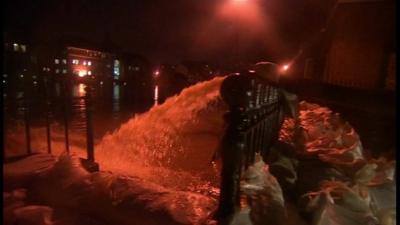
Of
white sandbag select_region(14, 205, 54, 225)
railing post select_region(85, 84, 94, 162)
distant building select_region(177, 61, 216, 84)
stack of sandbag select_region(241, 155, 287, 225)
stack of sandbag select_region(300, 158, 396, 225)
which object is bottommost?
stack of sandbag select_region(300, 158, 396, 225)

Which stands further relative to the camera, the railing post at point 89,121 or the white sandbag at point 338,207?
the railing post at point 89,121

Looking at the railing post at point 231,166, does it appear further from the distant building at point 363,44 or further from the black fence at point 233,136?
the distant building at point 363,44

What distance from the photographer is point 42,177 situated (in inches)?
152

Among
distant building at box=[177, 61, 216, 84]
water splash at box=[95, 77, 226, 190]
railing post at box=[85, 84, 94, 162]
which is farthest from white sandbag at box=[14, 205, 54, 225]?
distant building at box=[177, 61, 216, 84]

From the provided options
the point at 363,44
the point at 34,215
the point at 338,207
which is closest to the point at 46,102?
the point at 34,215

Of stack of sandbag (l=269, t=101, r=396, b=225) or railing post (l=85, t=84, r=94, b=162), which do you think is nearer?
stack of sandbag (l=269, t=101, r=396, b=225)

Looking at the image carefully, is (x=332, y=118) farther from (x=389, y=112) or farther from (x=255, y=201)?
(x=255, y=201)

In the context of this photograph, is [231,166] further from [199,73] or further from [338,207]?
[199,73]

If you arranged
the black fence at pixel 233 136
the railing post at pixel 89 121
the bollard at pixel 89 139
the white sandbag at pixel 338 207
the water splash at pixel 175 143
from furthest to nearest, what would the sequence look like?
the water splash at pixel 175 143 < the railing post at pixel 89 121 < the bollard at pixel 89 139 < the white sandbag at pixel 338 207 < the black fence at pixel 233 136

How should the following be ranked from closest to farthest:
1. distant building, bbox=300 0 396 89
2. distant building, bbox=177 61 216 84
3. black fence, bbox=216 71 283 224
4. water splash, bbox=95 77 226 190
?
black fence, bbox=216 71 283 224, water splash, bbox=95 77 226 190, distant building, bbox=300 0 396 89, distant building, bbox=177 61 216 84

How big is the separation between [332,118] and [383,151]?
1737 mm

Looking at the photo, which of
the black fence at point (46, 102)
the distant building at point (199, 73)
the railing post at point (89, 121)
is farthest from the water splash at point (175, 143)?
the distant building at point (199, 73)

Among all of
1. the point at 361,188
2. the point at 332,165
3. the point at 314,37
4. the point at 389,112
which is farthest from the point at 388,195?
the point at 314,37

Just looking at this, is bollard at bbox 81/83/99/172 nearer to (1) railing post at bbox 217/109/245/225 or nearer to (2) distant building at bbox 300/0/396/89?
(1) railing post at bbox 217/109/245/225
